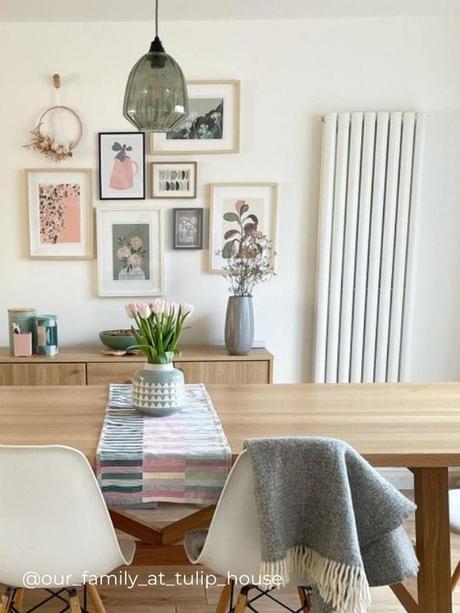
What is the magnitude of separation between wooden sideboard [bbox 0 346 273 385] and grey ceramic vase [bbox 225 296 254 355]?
0.19 feet

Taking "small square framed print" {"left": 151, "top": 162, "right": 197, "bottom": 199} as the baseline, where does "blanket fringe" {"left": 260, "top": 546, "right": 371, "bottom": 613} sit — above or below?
below

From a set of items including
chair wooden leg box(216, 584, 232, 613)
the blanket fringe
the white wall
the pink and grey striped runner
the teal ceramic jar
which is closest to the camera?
the blanket fringe

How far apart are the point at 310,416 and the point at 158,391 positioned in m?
0.47

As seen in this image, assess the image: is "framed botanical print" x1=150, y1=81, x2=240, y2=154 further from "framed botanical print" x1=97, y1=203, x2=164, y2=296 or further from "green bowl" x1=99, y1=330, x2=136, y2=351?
"green bowl" x1=99, y1=330, x2=136, y2=351

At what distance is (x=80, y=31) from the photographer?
9.70 ft

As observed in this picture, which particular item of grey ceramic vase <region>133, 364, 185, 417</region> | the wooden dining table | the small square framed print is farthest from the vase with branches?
grey ceramic vase <region>133, 364, 185, 417</region>

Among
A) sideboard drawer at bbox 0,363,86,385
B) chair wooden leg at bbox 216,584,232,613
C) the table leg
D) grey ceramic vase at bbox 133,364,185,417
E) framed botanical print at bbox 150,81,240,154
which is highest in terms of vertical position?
framed botanical print at bbox 150,81,240,154

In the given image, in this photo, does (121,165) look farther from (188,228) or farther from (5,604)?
(5,604)

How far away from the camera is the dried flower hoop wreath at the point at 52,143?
2.99 m

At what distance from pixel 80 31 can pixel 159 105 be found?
5.43 feet

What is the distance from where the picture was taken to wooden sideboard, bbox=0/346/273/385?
275 cm

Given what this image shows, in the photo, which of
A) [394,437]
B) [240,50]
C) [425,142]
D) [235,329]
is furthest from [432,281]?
[394,437]

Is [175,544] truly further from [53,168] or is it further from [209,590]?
[53,168]

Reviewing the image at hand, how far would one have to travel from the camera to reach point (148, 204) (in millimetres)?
3062
